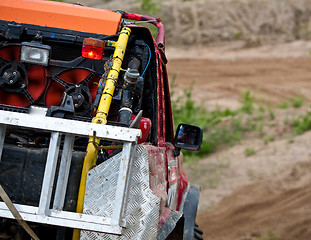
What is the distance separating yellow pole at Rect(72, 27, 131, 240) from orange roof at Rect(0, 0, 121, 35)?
1.22ft

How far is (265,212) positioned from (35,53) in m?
5.34

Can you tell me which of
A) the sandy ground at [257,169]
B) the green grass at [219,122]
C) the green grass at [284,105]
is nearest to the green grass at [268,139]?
the sandy ground at [257,169]

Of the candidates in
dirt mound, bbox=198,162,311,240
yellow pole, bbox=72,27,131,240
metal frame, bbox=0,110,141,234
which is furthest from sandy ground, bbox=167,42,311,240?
metal frame, bbox=0,110,141,234

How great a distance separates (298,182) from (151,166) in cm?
667

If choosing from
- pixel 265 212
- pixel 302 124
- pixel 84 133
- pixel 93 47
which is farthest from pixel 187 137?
pixel 302 124

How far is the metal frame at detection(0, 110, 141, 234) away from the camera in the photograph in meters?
2.18

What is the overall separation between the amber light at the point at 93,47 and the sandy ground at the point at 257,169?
4.27m

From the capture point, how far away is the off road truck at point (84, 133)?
7.30 feet

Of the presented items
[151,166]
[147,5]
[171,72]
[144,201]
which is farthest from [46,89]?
[171,72]

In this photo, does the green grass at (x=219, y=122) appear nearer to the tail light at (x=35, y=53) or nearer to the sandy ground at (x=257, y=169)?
the sandy ground at (x=257, y=169)

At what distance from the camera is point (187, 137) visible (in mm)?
4027

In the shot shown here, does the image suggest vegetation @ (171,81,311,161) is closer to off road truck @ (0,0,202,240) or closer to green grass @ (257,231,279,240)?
green grass @ (257,231,279,240)

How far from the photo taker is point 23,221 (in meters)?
2.19

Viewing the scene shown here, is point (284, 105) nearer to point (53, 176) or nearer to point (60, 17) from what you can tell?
point (60, 17)
